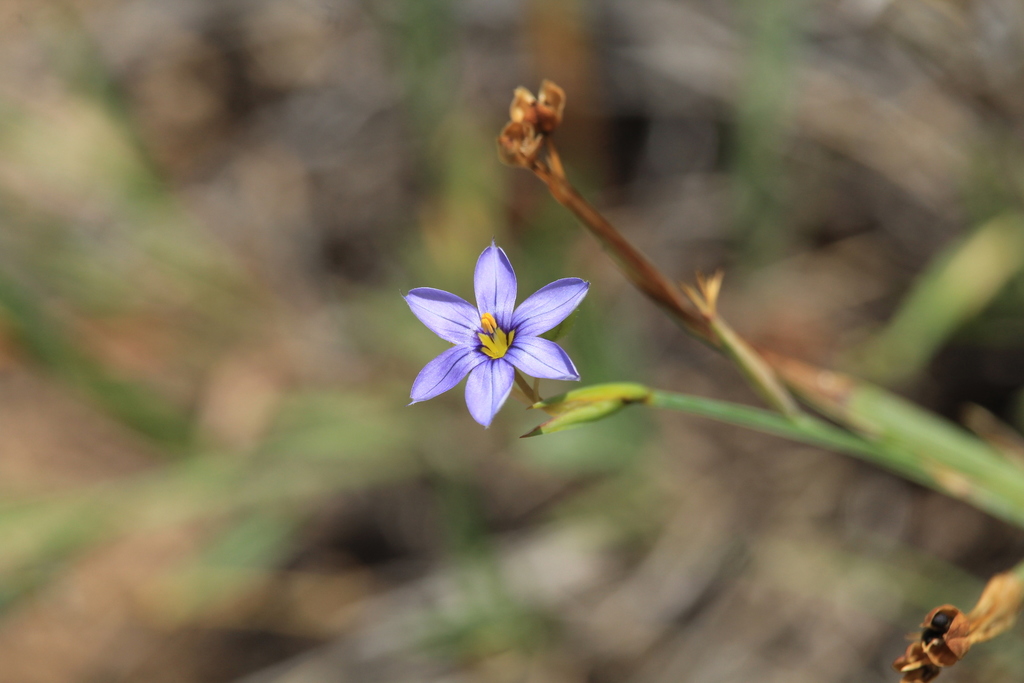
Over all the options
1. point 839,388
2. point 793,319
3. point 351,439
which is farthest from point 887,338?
point 351,439

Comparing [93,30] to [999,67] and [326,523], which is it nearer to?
[326,523]

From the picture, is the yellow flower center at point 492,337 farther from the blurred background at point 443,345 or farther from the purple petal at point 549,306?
the blurred background at point 443,345

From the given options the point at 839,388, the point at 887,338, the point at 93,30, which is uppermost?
the point at 93,30

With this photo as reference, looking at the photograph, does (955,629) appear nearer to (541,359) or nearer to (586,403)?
(586,403)

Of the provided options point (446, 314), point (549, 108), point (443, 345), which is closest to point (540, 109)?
point (549, 108)

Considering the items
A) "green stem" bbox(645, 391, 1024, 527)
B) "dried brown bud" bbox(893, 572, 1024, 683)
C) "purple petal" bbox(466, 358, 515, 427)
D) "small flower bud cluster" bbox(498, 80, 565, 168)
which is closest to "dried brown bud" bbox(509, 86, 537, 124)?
"small flower bud cluster" bbox(498, 80, 565, 168)

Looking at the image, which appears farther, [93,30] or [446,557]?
[93,30]
